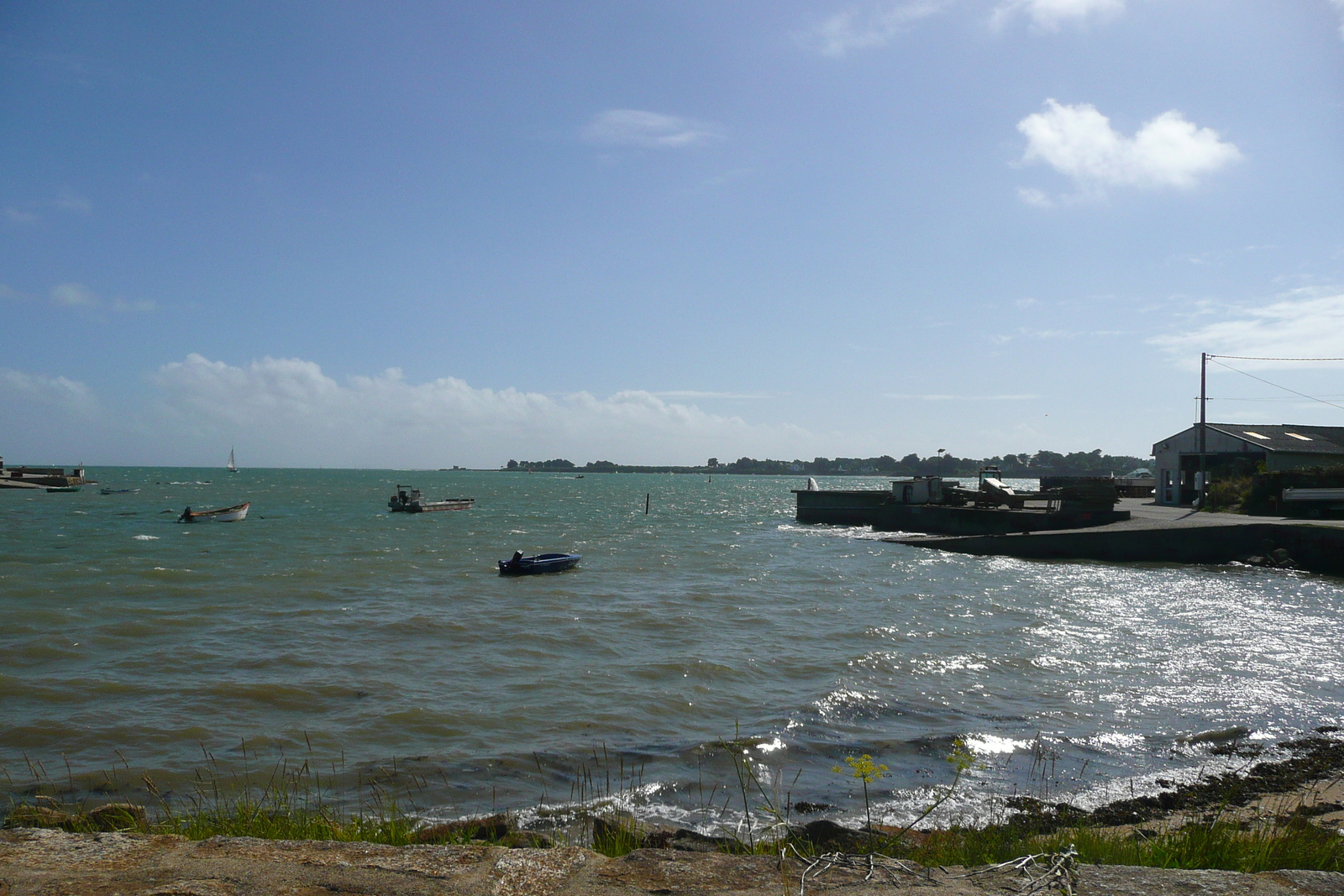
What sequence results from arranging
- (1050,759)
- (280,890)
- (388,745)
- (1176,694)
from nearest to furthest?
(280,890)
(1050,759)
(388,745)
(1176,694)

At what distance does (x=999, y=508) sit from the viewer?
39.6 metres

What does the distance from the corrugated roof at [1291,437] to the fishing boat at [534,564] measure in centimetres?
3943

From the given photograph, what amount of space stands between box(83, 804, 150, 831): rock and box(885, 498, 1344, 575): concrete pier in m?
31.1

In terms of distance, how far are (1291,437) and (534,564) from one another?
46.3 m

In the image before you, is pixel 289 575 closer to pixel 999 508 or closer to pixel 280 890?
pixel 280 890

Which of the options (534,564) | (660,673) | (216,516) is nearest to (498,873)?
(660,673)

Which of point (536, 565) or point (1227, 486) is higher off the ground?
point (1227, 486)

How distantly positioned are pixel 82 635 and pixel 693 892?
1722 centimetres

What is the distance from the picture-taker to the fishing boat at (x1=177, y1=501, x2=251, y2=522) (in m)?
50.0

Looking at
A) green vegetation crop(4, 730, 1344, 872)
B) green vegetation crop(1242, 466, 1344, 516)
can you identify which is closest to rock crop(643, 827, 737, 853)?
green vegetation crop(4, 730, 1344, 872)

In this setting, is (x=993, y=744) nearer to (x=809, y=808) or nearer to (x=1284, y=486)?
(x=809, y=808)

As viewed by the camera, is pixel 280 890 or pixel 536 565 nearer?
pixel 280 890

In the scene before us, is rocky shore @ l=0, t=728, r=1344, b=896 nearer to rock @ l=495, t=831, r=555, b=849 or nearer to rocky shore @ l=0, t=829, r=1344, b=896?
rocky shore @ l=0, t=829, r=1344, b=896

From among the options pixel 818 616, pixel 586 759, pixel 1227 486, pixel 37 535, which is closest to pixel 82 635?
pixel 586 759
